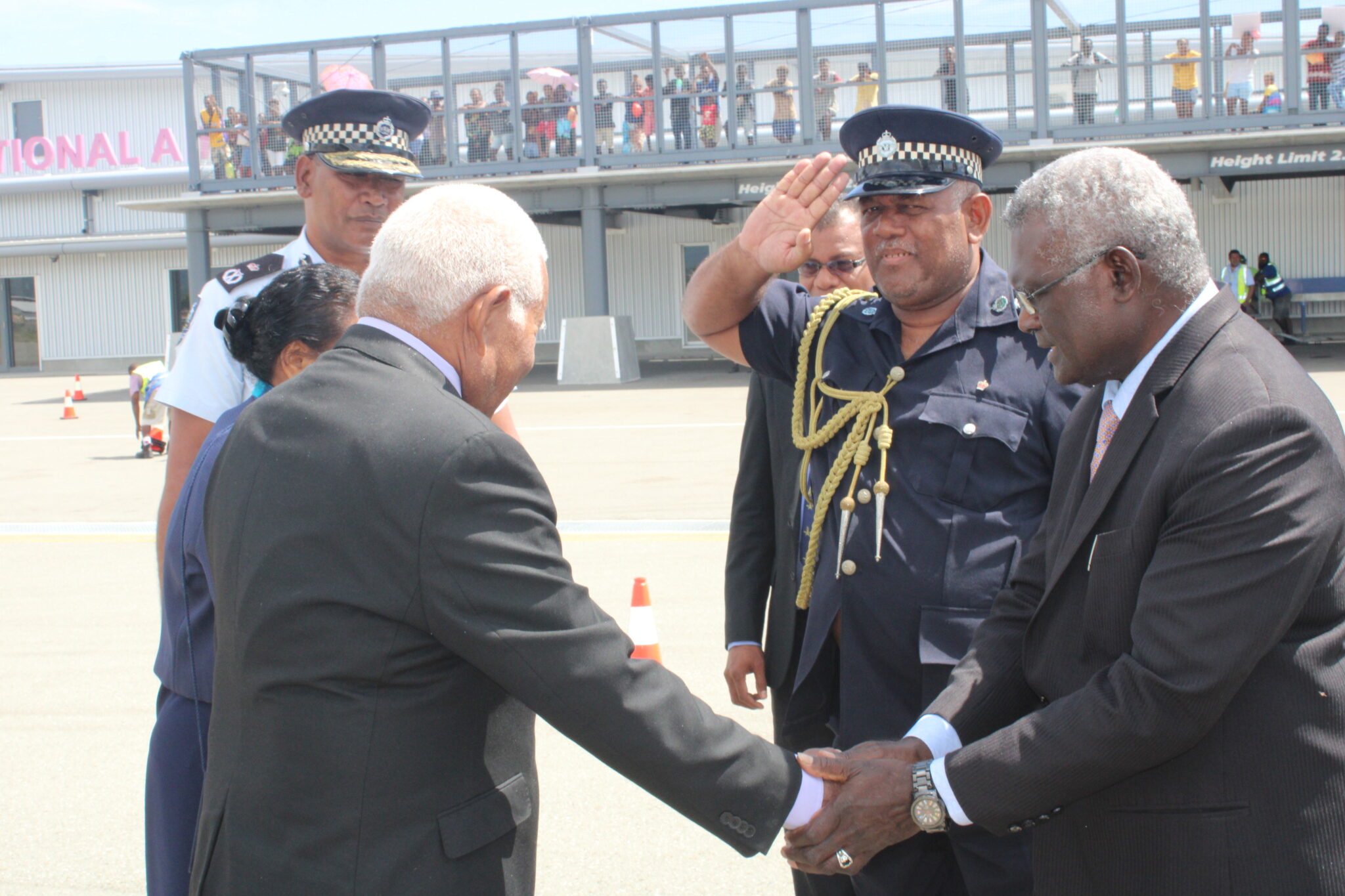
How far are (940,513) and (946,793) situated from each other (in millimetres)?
663

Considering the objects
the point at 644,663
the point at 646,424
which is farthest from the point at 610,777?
the point at 646,424

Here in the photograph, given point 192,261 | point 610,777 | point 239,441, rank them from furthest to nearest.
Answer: point 192,261
point 610,777
point 239,441

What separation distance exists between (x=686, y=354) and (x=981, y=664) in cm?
2674

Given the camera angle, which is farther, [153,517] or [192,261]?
[192,261]

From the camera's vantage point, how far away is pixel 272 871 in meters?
1.91

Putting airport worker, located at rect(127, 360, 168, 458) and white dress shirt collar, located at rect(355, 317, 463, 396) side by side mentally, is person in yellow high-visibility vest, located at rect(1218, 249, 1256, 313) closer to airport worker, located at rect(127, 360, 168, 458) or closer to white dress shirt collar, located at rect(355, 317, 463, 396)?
airport worker, located at rect(127, 360, 168, 458)

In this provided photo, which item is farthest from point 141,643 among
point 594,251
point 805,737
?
point 594,251

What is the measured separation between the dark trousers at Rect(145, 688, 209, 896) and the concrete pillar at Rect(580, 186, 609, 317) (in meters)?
20.0

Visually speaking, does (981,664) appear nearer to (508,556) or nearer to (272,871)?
(508,556)

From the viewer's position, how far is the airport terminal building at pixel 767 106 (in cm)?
1994

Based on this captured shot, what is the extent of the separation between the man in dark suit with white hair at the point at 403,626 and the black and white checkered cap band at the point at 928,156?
1207mm

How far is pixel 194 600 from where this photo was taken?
2.59 metres

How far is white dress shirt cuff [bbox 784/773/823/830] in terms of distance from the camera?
95.8 inches

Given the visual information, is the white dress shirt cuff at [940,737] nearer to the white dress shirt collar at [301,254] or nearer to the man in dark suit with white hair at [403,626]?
the man in dark suit with white hair at [403,626]
